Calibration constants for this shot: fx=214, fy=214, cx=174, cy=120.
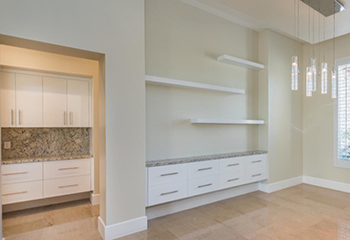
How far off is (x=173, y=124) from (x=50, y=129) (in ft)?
7.60

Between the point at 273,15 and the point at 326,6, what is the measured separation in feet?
2.35

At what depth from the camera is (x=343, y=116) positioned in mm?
4504

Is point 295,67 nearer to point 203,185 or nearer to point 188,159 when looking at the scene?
point 188,159

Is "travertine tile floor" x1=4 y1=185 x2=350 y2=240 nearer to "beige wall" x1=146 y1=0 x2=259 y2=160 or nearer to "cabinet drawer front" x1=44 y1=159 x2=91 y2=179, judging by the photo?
"cabinet drawer front" x1=44 y1=159 x2=91 y2=179

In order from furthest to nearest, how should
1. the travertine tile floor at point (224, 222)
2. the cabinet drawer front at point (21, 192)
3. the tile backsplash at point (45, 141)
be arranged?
1. the tile backsplash at point (45, 141)
2. the cabinet drawer front at point (21, 192)
3. the travertine tile floor at point (224, 222)

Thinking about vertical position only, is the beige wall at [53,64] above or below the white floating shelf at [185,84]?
above

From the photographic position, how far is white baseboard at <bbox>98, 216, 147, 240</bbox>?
2.57m

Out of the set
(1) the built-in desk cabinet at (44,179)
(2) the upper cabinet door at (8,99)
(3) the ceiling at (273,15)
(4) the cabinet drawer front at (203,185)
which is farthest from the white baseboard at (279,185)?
(2) the upper cabinet door at (8,99)

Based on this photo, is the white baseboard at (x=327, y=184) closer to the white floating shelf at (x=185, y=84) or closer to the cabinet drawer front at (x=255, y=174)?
the cabinet drawer front at (x=255, y=174)

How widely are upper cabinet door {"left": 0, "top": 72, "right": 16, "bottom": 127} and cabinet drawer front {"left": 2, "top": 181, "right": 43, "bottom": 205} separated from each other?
3.13 feet

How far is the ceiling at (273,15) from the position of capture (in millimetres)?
3208

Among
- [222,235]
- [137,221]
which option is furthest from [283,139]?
[137,221]

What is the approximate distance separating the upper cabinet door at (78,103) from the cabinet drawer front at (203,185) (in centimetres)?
221

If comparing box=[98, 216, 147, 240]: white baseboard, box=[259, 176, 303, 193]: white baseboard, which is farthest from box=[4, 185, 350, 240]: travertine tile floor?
box=[259, 176, 303, 193]: white baseboard
